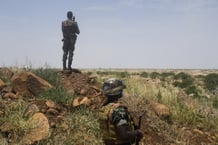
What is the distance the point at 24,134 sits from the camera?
8320mm

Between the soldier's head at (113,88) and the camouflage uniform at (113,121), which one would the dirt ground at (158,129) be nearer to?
the camouflage uniform at (113,121)

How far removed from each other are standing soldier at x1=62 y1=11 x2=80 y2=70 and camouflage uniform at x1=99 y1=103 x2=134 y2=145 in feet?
27.9

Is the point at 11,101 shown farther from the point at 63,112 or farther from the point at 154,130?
the point at 154,130

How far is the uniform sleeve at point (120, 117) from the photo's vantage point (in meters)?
5.38

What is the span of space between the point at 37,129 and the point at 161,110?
10.9 feet

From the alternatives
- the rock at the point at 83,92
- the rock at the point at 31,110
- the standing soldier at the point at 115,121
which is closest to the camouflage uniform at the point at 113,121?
the standing soldier at the point at 115,121

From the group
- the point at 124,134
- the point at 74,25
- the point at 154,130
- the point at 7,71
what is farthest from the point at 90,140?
the point at 74,25

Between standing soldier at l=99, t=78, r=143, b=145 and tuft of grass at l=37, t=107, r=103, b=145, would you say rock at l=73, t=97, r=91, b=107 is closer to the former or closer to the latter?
tuft of grass at l=37, t=107, r=103, b=145

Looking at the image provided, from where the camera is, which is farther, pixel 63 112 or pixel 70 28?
pixel 70 28

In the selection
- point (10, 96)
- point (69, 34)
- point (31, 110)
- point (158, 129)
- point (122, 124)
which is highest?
point (69, 34)

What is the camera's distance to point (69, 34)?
45.9 feet

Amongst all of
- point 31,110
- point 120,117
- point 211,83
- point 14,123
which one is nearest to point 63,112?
point 31,110

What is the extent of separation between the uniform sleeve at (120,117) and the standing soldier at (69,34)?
8636 mm

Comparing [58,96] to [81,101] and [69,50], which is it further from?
[69,50]
